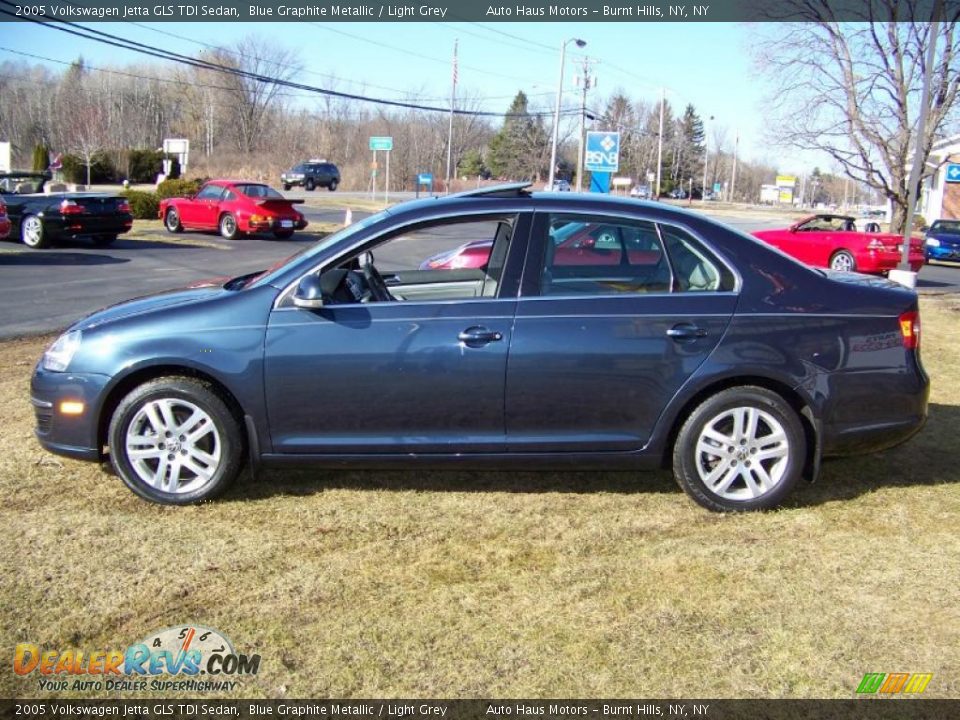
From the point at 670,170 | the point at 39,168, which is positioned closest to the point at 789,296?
the point at 39,168

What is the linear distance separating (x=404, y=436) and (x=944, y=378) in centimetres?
597

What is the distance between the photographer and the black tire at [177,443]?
175 inches

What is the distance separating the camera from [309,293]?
14.2ft

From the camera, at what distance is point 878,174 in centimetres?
1988

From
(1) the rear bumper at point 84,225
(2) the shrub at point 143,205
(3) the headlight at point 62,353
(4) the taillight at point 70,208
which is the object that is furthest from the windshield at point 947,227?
(3) the headlight at point 62,353

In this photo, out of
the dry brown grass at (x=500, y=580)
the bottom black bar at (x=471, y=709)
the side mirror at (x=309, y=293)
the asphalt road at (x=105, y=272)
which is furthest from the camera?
the asphalt road at (x=105, y=272)

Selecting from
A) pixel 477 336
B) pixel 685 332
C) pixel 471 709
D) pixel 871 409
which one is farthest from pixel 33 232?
pixel 471 709

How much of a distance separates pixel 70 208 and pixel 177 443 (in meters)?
16.2

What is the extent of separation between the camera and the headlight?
14.9 feet

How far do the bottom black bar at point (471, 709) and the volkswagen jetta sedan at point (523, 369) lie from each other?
67.5 inches

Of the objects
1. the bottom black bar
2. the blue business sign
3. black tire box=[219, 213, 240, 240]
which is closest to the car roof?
the bottom black bar

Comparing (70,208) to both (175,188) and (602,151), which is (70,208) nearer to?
(602,151)

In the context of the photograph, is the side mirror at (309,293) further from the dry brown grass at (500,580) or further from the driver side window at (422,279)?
the dry brown grass at (500,580)

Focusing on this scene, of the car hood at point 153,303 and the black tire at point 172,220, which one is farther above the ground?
the black tire at point 172,220
